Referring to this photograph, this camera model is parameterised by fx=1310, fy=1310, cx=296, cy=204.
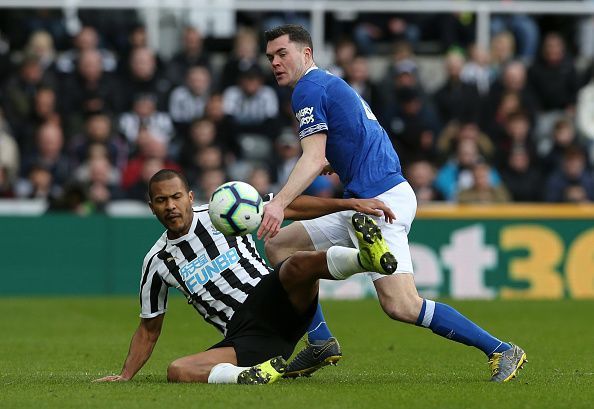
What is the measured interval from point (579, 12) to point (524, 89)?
206 cm

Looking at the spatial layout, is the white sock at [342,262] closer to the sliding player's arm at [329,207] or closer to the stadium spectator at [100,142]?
the sliding player's arm at [329,207]

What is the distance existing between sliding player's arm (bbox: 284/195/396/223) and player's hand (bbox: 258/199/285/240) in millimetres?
418

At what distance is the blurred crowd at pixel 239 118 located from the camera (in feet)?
55.3

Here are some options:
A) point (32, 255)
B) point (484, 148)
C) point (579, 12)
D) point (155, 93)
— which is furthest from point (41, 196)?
point (579, 12)

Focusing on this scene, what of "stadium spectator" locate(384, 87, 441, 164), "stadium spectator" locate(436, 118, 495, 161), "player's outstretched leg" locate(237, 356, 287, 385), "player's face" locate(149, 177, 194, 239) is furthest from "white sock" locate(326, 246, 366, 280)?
"stadium spectator" locate(436, 118, 495, 161)

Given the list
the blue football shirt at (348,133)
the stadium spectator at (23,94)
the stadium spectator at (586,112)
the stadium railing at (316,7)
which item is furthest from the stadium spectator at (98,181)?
the blue football shirt at (348,133)

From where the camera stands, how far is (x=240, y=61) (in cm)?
1789

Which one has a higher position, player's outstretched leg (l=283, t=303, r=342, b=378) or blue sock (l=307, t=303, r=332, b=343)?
blue sock (l=307, t=303, r=332, b=343)

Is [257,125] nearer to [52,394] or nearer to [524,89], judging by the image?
[524,89]

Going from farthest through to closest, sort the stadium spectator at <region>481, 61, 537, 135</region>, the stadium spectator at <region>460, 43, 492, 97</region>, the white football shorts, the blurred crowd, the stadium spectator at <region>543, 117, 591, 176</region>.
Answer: the stadium spectator at <region>460, 43, 492, 97</region> → the stadium spectator at <region>481, 61, 537, 135</region> → the stadium spectator at <region>543, 117, 591, 176</region> → the blurred crowd → the white football shorts

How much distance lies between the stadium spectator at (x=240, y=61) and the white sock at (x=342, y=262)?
34.6ft

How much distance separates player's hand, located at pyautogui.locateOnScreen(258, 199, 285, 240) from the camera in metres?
7.36

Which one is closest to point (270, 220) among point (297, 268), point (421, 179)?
point (297, 268)

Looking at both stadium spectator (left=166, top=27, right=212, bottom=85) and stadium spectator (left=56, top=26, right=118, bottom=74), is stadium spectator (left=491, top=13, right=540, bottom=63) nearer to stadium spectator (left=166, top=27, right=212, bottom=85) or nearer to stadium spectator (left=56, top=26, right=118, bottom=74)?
stadium spectator (left=166, top=27, right=212, bottom=85)
